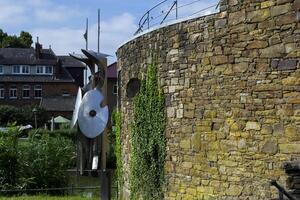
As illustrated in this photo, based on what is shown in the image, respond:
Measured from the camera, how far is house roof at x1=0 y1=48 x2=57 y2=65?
→ 76.0 m

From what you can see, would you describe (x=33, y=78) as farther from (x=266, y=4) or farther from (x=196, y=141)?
(x=266, y=4)

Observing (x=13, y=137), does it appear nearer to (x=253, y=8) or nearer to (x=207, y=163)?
(x=207, y=163)

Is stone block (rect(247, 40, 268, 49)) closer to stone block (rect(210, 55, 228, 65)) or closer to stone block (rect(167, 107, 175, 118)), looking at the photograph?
stone block (rect(210, 55, 228, 65))

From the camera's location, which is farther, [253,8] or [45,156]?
[45,156]

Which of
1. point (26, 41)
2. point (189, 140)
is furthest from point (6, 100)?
point (189, 140)

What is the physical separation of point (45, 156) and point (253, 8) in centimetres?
1506

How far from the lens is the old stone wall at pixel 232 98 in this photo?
37.1 ft

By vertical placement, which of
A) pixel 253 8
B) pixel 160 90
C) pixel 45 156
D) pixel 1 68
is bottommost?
pixel 45 156

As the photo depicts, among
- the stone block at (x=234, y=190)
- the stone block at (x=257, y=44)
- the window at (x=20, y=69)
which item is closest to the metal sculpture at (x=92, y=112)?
the stone block at (x=234, y=190)

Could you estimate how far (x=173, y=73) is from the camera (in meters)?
14.0

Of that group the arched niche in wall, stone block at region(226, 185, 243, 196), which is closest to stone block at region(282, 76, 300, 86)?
stone block at region(226, 185, 243, 196)

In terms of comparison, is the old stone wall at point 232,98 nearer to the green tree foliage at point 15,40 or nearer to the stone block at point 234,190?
the stone block at point 234,190

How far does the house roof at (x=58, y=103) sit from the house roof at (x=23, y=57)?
6.01 metres

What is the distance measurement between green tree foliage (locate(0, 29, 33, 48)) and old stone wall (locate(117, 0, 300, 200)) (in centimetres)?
7173
